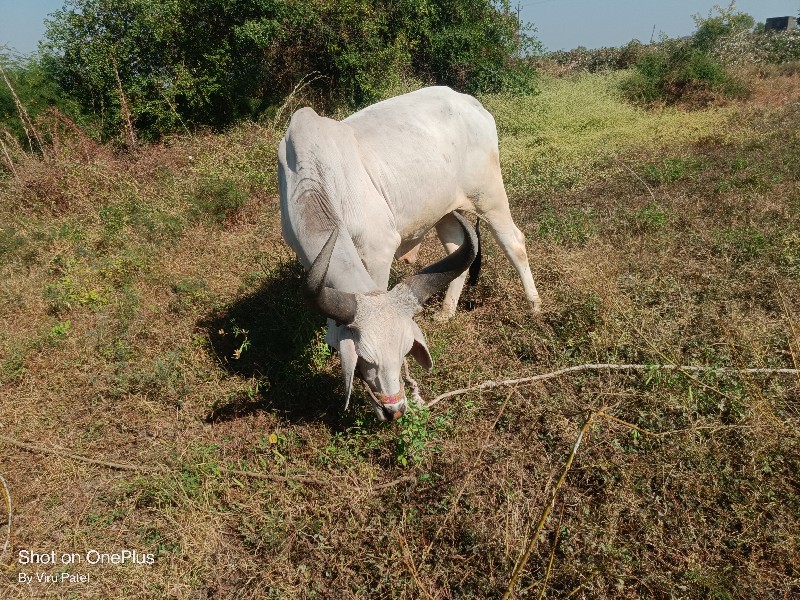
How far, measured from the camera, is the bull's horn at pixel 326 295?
3.07 m

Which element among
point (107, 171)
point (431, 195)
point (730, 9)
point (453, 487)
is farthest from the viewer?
point (730, 9)

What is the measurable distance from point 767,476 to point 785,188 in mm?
5451

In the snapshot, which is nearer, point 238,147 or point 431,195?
point 431,195

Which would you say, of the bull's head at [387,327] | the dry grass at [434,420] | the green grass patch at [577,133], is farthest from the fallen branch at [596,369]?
the green grass patch at [577,133]

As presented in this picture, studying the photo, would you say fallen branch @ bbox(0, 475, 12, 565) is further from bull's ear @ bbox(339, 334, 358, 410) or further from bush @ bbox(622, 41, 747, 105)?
bush @ bbox(622, 41, 747, 105)

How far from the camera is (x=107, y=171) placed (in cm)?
909

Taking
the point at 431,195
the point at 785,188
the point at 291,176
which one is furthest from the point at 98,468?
the point at 785,188

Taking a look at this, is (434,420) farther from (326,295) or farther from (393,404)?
(326,295)

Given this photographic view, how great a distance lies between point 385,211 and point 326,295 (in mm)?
1452

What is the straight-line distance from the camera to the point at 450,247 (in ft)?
19.2

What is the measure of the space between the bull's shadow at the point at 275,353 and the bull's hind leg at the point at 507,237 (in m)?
2.07

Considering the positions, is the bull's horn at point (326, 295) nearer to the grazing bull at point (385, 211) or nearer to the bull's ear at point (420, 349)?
the grazing bull at point (385, 211)

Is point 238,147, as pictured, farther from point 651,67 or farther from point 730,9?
→ point 730,9

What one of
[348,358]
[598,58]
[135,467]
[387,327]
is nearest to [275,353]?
[135,467]
